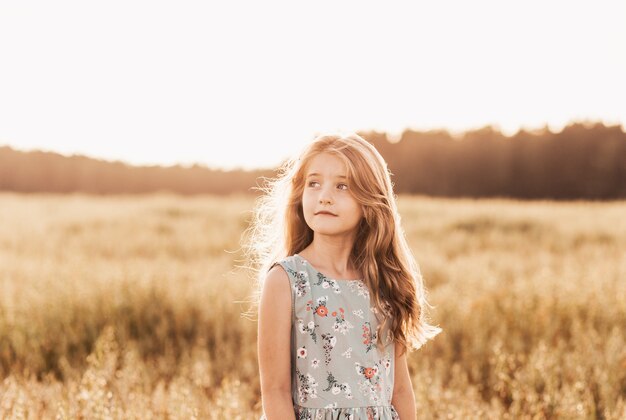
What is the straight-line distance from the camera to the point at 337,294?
2514mm

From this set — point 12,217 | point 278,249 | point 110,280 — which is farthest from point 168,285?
point 12,217

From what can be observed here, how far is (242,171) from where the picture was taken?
129 feet

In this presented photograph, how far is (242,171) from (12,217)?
2304 centimetres

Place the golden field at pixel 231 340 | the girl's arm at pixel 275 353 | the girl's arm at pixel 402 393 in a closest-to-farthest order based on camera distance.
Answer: the girl's arm at pixel 275 353 < the girl's arm at pixel 402 393 < the golden field at pixel 231 340

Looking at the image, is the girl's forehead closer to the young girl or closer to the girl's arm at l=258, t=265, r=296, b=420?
the young girl

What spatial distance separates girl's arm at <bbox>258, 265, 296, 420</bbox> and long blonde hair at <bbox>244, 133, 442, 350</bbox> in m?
0.23

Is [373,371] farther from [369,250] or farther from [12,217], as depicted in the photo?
[12,217]

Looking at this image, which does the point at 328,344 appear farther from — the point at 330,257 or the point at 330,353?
the point at 330,257

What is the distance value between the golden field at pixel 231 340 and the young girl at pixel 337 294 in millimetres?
739

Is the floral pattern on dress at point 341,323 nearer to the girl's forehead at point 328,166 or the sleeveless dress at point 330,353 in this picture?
the sleeveless dress at point 330,353

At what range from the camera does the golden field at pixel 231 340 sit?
3650mm

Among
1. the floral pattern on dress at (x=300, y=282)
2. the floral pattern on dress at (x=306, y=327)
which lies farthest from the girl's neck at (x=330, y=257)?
the floral pattern on dress at (x=306, y=327)

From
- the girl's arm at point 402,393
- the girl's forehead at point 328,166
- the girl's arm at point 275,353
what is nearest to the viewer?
the girl's arm at point 275,353

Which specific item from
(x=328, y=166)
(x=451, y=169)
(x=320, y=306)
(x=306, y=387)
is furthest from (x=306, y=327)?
(x=451, y=169)
